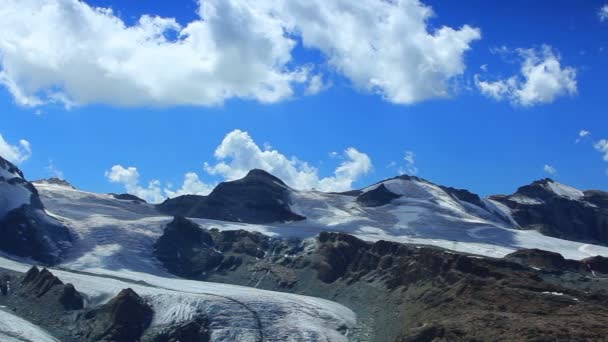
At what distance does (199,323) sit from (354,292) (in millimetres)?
30980

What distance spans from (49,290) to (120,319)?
1682 centimetres

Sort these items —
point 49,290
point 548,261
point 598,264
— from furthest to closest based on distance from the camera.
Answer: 1. point 548,261
2. point 598,264
3. point 49,290

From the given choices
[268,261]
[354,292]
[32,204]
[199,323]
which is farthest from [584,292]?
[32,204]

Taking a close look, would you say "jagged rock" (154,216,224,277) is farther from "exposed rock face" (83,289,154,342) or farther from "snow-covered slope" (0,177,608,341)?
"exposed rock face" (83,289,154,342)

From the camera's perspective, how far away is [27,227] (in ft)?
577

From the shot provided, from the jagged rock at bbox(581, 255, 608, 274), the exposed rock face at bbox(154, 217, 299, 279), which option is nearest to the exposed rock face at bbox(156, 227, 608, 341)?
the exposed rock face at bbox(154, 217, 299, 279)

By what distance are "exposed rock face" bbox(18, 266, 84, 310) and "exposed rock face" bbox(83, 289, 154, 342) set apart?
4.50 m

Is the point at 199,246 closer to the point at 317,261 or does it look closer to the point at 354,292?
the point at 317,261

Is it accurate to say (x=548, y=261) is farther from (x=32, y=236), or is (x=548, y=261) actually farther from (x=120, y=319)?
(x=32, y=236)

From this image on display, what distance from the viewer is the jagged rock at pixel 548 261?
150m

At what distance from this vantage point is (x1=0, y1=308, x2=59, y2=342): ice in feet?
350

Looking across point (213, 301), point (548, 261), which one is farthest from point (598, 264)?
point (213, 301)

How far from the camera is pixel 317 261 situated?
156375mm

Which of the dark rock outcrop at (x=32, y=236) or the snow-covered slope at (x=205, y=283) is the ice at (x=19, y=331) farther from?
the dark rock outcrop at (x=32, y=236)
